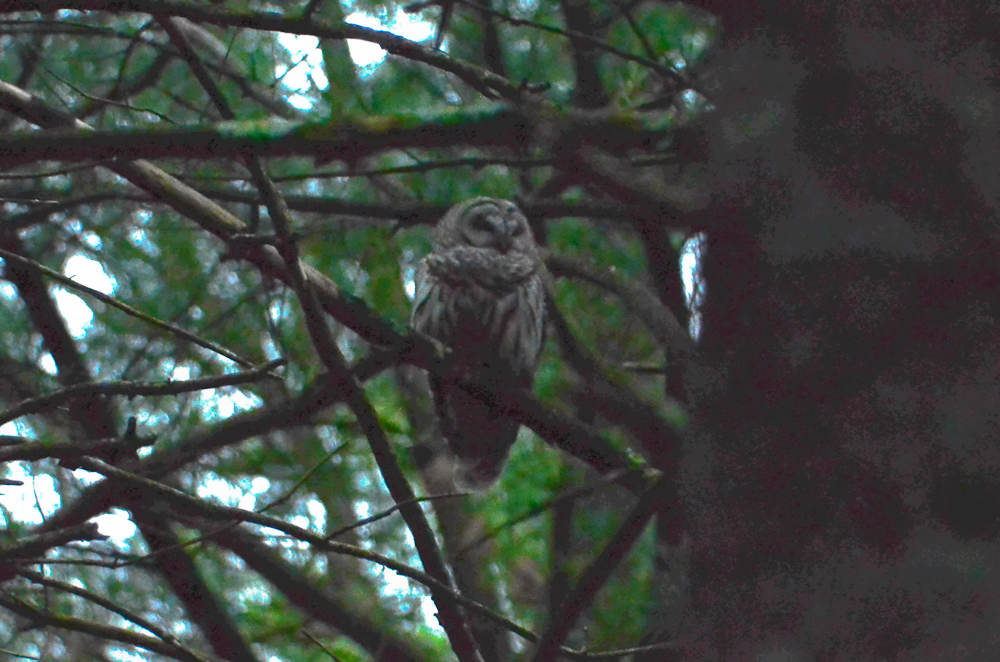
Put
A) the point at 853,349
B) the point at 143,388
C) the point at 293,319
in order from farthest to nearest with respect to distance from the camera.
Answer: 1. the point at 293,319
2. the point at 143,388
3. the point at 853,349

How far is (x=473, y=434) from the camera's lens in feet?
13.9

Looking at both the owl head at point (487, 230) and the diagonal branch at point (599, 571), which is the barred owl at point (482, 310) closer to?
the owl head at point (487, 230)

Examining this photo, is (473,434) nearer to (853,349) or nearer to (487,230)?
(487,230)

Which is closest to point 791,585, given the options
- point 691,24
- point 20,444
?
point 20,444

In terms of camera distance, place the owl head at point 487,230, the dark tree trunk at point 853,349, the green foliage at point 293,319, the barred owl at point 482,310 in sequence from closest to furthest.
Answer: the dark tree trunk at point 853,349 → the green foliage at point 293,319 → the owl head at point 487,230 → the barred owl at point 482,310

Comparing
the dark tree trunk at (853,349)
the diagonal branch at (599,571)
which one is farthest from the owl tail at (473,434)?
the dark tree trunk at (853,349)

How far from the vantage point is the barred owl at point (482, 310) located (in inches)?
164

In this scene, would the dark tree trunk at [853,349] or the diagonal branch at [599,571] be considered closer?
the dark tree trunk at [853,349]

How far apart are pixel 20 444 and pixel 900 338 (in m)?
1.46

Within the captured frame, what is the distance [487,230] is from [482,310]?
12.7 inches

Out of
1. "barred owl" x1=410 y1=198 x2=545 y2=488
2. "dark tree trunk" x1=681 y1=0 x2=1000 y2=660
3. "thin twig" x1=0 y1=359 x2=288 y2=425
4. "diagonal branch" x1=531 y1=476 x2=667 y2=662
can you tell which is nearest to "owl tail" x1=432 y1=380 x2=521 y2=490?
"barred owl" x1=410 y1=198 x2=545 y2=488

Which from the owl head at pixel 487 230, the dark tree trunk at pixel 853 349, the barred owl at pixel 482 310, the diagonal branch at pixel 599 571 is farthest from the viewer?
the barred owl at pixel 482 310

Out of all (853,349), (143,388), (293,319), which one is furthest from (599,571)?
(293,319)

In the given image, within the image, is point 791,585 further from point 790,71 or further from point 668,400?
→ point 668,400
